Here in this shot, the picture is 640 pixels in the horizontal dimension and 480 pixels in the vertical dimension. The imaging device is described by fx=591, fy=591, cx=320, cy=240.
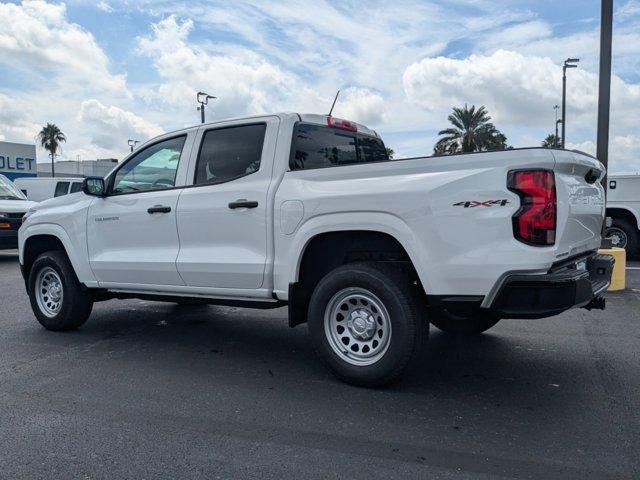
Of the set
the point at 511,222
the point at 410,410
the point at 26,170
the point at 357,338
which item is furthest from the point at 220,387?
the point at 26,170

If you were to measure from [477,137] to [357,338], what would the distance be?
1490 inches

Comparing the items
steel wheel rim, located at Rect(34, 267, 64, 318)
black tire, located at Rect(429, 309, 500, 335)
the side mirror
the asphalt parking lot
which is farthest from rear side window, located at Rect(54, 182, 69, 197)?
black tire, located at Rect(429, 309, 500, 335)

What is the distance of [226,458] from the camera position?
313 cm

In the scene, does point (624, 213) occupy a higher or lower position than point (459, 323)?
higher

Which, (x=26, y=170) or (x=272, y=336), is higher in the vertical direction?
(x=26, y=170)

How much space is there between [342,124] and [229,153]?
1.07m

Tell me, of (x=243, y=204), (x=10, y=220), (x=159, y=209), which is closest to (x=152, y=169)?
(x=159, y=209)

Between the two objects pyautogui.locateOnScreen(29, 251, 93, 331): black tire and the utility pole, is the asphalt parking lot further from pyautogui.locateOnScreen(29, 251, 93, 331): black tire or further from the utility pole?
the utility pole

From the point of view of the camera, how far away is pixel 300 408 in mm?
3877

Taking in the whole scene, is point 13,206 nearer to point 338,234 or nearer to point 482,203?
point 338,234

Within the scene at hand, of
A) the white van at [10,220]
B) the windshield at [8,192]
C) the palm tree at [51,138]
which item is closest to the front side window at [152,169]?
the white van at [10,220]

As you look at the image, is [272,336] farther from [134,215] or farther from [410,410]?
[410,410]

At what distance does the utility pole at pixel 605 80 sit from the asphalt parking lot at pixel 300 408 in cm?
391

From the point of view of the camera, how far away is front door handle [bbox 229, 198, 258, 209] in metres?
4.55
